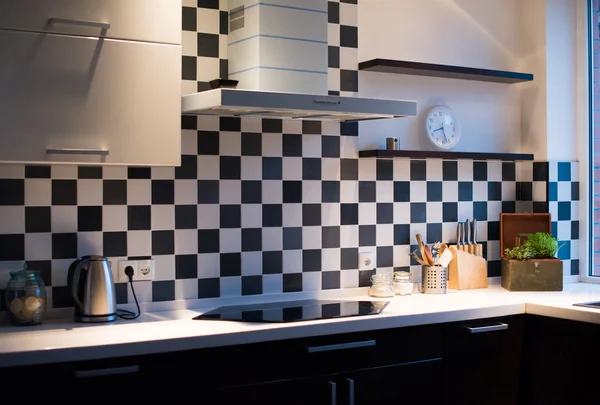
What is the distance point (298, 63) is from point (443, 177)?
1.09 m

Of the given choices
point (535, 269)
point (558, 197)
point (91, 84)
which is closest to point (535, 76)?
point (558, 197)

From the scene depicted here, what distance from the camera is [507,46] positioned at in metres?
3.90

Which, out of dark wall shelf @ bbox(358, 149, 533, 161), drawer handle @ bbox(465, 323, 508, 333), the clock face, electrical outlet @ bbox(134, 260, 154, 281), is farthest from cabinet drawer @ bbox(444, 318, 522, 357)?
electrical outlet @ bbox(134, 260, 154, 281)

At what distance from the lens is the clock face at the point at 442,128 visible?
3604mm

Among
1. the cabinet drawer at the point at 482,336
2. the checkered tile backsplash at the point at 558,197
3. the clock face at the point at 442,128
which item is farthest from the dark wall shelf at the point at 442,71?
the cabinet drawer at the point at 482,336

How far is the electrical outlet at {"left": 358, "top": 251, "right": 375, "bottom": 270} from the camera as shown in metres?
3.41

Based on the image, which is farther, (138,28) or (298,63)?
(298,63)

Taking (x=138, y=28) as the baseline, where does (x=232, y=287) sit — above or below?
below

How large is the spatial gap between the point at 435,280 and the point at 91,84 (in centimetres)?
178

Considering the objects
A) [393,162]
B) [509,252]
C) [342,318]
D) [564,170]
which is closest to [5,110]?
[342,318]

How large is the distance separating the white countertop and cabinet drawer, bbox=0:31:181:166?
0.58 m

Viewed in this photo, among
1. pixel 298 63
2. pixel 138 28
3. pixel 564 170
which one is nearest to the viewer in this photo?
pixel 138 28

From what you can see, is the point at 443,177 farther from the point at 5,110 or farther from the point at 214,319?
the point at 5,110

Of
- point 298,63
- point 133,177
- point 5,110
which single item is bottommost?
point 133,177
